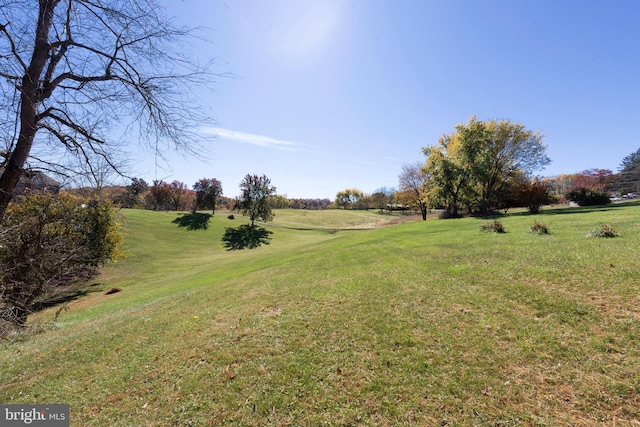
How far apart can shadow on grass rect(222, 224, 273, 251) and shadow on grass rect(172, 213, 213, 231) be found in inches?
217

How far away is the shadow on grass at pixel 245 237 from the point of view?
4288cm

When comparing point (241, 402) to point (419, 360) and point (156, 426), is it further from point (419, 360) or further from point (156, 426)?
point (419, 360)

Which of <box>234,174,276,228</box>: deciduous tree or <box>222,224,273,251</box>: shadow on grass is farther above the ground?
<box>234,174,276,228</box>: deciduous tree

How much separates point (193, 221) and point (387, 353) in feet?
186

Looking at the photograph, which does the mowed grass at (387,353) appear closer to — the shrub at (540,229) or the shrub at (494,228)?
the shrub at (540,229)

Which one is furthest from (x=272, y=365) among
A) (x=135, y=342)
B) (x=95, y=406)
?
(x=135, y=342)

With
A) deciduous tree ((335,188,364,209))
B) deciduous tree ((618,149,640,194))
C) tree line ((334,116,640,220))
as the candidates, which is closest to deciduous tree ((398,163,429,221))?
tree line ((334,116,640,220))

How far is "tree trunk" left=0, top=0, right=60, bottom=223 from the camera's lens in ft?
10.5

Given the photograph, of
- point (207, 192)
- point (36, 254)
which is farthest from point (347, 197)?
point (36, 254)

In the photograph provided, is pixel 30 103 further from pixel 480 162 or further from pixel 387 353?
pixel 480 162

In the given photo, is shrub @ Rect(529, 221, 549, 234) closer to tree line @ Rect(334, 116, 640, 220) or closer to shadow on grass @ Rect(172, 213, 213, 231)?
tree line @ Rect(334, 116, 640, 220)

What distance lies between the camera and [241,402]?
3.93 m

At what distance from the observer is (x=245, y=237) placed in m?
47.5

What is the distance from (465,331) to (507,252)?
5671 mm
